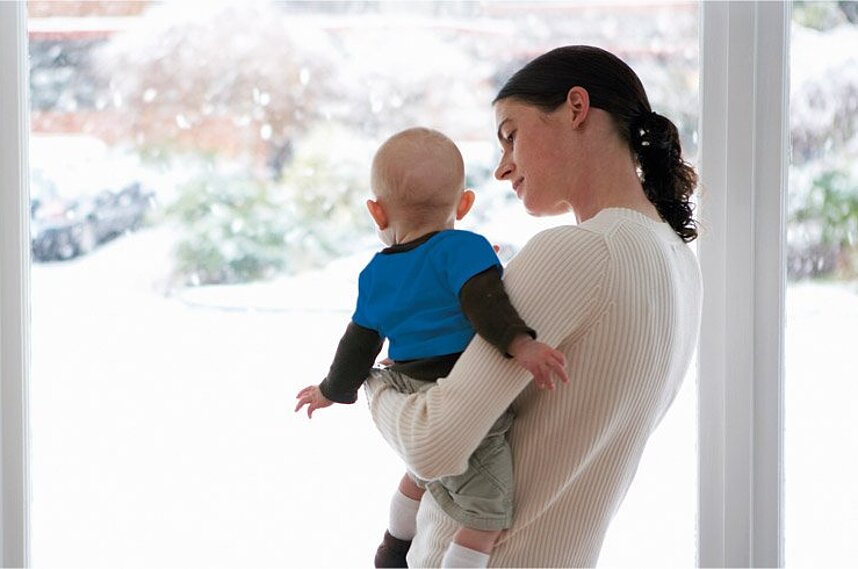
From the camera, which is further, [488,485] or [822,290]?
[822,290]

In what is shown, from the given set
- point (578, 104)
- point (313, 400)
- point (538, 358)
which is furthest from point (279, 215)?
point (538, 358)

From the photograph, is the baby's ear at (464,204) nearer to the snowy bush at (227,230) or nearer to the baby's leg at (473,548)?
the baby's leg at (473,548)

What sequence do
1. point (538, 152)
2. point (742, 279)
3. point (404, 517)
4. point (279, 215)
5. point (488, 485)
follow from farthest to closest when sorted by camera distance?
point (279, 215) → point (742, 279) → point (404, 517) → point (538, 152) → point (488, 485)

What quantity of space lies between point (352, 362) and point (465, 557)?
0.31 m

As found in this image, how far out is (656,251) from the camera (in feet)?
4.31

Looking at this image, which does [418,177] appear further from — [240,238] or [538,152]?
[240,238]

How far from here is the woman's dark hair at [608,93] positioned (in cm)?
139

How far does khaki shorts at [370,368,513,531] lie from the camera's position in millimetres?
1334

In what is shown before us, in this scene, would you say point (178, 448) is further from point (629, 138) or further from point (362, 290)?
point (629, 138)

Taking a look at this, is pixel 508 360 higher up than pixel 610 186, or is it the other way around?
pixel 610 186

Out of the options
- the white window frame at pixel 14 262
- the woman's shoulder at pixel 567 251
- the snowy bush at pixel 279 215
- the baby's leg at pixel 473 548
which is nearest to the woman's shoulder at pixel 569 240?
the woman's shoulder at pixel 567 251

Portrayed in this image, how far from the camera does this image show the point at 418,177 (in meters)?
1.40

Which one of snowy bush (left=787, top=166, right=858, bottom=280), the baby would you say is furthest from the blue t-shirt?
snowy bush (left=787, top=166, right=858, bottom=280)

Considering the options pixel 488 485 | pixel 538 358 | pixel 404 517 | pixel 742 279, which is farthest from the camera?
pixel 742 279
